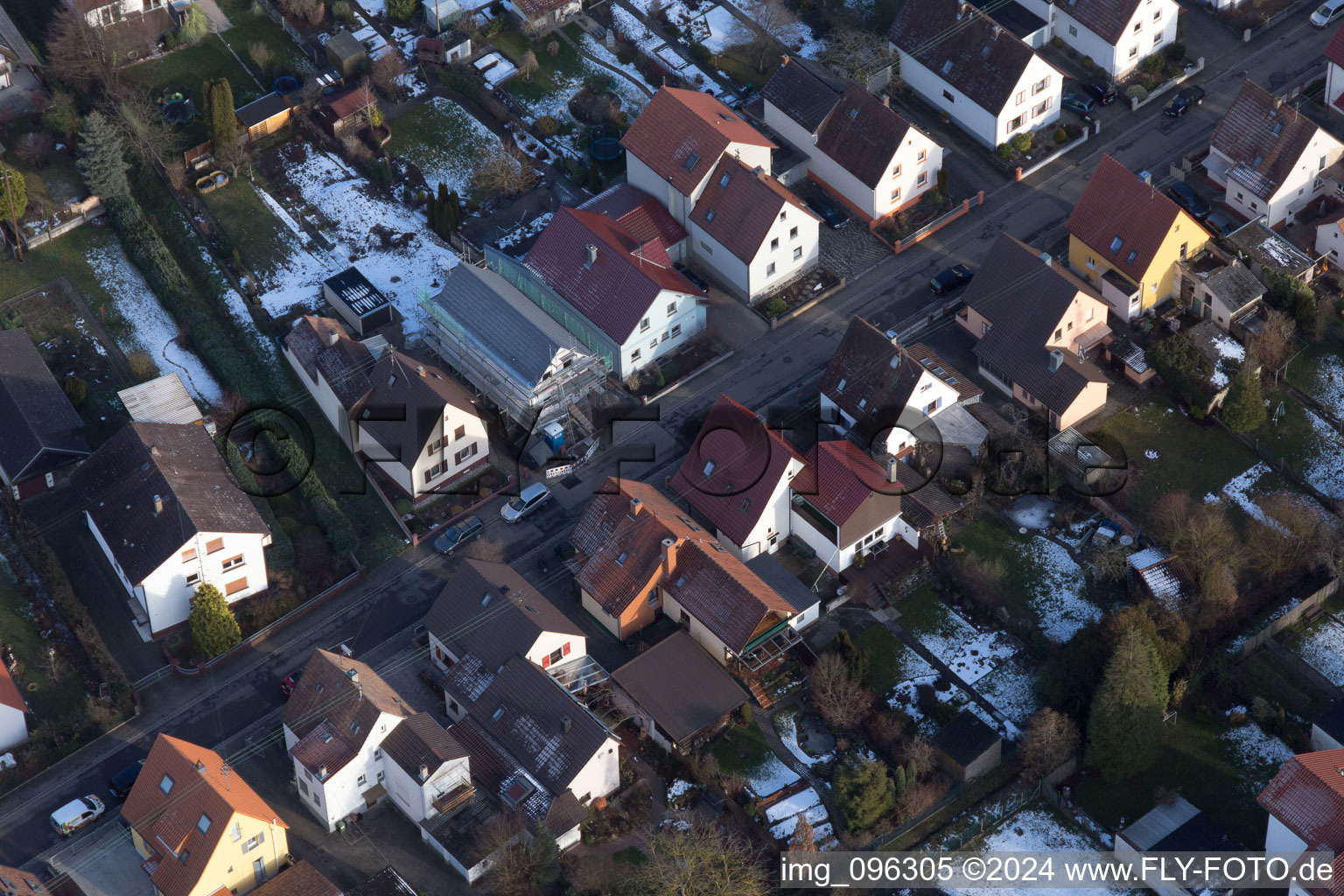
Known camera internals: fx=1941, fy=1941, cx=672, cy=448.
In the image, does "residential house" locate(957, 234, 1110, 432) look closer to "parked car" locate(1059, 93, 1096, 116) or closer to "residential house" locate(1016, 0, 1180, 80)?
"parked car" locate(1059, 93, 1096, 116)

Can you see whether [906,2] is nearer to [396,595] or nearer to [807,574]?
[807,574]

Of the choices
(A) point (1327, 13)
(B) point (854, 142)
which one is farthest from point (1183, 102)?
(B) point (854, 142)

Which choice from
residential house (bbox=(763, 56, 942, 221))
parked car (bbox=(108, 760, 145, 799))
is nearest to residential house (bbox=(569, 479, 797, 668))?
parked car (bbox=(108, 760, 145, 799))

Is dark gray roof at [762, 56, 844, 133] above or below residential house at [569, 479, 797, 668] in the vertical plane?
above

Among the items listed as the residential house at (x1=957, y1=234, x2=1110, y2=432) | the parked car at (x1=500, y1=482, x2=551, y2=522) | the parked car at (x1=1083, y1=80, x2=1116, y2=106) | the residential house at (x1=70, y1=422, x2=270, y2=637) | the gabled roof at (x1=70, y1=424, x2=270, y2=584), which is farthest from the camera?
the parked car at (x1=1083, y1=80, x2=1116, y2=106)

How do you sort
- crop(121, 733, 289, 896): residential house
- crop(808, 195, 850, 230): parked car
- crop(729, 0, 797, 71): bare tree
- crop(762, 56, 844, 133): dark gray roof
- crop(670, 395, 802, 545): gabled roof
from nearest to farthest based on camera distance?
crop(121, 733, 289, 896): residential house, crop(670, 395, 802, 545): gabled roof, crop(808, 195, 850, 230): parked car, crop(762, 56, 844, 133): dark gray roof, crop(729, 0, 797, 71): bare tree

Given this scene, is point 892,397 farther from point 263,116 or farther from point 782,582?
point 263,116
